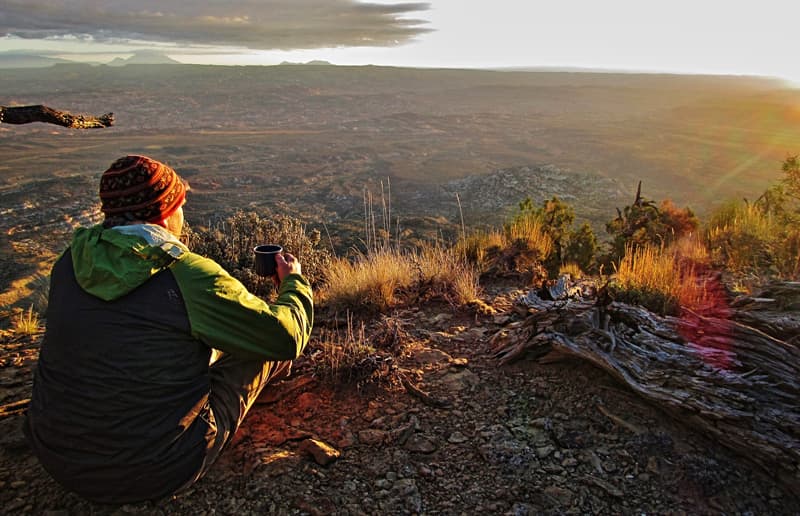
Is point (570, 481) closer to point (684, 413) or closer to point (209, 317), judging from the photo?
point (684, 413)

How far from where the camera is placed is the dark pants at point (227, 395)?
2301mm

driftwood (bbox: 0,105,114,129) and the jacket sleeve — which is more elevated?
driftwood (bbox: 0,105,114,129)

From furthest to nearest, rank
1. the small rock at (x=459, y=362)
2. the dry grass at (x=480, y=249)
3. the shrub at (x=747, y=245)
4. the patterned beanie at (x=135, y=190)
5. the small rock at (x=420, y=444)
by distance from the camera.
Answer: the dry grass at (x=480, y=249), the shrub at (x=747, y=245), the small rock at (x=459, y=362), the small rock at (x=420, y=444), the patterned beanie at (x=135, y=190)

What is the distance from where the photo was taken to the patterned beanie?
6.57 feet

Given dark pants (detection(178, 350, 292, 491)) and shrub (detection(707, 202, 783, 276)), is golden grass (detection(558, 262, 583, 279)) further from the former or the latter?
dark pants (detection(178, 350, 292, 491))

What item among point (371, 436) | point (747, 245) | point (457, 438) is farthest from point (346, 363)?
point (747, 245)

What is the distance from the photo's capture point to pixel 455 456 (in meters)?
2.62

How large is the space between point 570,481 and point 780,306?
77.2 inches

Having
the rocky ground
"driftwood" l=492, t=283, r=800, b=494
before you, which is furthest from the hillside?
the rocky ground

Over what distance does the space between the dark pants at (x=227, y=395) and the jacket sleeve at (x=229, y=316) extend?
0.38m

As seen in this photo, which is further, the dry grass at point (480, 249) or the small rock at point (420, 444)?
the dry grass at point (480, 249)

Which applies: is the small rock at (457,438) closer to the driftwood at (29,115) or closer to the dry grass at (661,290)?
the dry grass at (661,290)

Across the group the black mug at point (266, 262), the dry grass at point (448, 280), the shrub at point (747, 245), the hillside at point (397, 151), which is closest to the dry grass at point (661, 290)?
the dry grass at point (448, 280)

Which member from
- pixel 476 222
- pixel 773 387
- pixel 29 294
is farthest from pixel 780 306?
pixel 476 222
